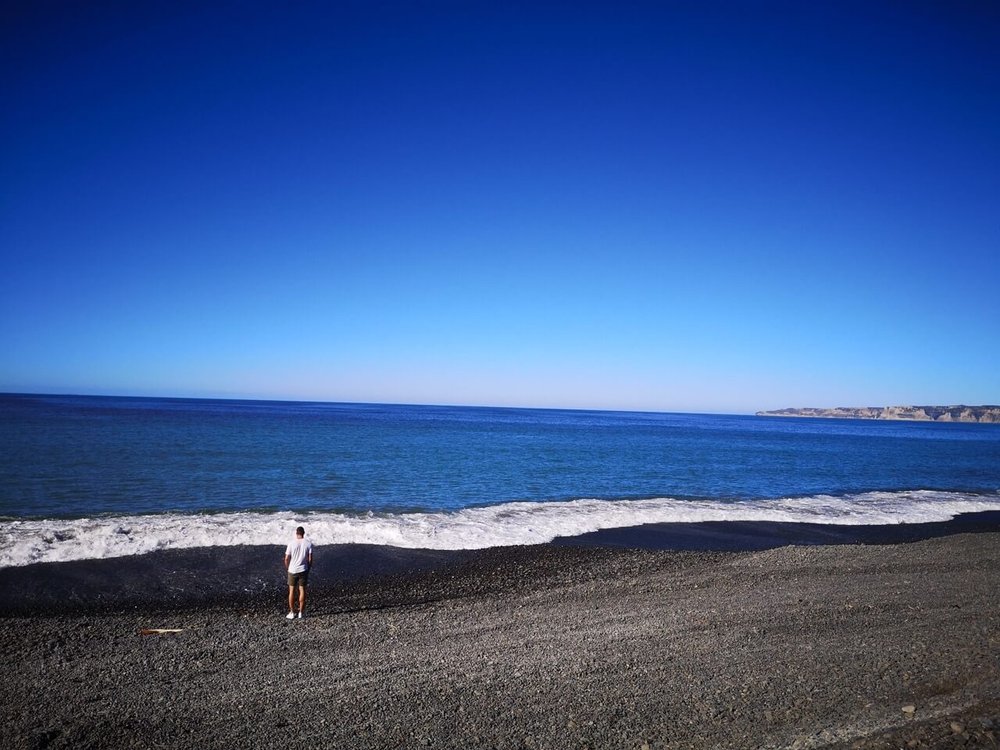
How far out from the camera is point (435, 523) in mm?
20188

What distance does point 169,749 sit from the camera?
245 inches

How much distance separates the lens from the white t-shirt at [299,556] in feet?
35.7

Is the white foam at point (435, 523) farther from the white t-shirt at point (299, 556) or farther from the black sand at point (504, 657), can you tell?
the white t-shirt at point (299, 556)

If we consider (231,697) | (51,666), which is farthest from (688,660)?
(51,666)

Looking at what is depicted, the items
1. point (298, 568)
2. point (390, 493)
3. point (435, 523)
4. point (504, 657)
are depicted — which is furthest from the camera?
point (390, 493)

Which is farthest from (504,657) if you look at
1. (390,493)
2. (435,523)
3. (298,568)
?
(390,493)

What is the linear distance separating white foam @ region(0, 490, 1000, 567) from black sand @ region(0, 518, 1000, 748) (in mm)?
1707

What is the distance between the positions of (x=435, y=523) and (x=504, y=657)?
38.8ft

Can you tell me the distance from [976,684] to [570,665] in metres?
5.43

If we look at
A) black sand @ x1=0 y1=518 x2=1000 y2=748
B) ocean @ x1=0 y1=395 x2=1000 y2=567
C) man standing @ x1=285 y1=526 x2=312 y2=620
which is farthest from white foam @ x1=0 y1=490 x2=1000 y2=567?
man standing @ x1=285 y1=526 x2=312 y2=620

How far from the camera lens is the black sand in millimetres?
6590

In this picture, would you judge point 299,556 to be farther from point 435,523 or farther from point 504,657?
point 435,523

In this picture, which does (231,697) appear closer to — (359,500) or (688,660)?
(688,660)

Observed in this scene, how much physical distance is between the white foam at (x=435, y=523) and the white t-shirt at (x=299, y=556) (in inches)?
263
